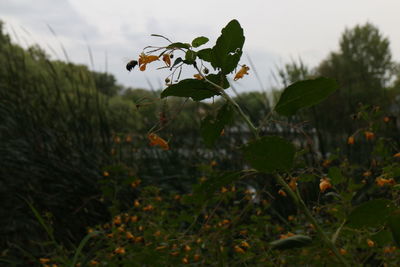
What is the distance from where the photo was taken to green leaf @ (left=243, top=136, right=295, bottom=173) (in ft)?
2.29

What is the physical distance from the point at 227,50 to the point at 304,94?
152 millimetres

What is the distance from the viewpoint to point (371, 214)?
737 mm

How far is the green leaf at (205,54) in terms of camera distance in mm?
798

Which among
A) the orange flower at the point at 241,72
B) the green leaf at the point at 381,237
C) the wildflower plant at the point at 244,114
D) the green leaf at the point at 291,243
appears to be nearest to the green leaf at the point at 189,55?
the wildflower plant at the point at 244,114

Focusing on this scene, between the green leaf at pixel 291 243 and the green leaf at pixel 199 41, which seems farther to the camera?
the green leaf at pixel 199 41

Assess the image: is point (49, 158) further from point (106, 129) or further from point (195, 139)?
point (195, 139)

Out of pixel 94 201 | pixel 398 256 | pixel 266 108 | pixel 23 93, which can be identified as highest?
pixel 23 93

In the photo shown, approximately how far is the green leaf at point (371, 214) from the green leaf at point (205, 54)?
1.17 feet

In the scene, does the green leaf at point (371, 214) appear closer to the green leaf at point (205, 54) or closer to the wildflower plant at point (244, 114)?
the wildflower plant at point (244, 114)

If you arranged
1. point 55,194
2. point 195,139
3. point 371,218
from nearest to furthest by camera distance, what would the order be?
point 371,218
point 55,194
point 195,139

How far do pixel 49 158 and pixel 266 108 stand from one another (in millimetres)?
1800

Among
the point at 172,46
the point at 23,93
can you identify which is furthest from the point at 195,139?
the point at 172,46

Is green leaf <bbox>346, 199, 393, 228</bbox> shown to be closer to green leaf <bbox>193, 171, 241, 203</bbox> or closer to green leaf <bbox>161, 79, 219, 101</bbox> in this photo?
green leaf <bbox>193, 171, 241, 203</bbox>

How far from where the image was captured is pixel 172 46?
0.80 m
